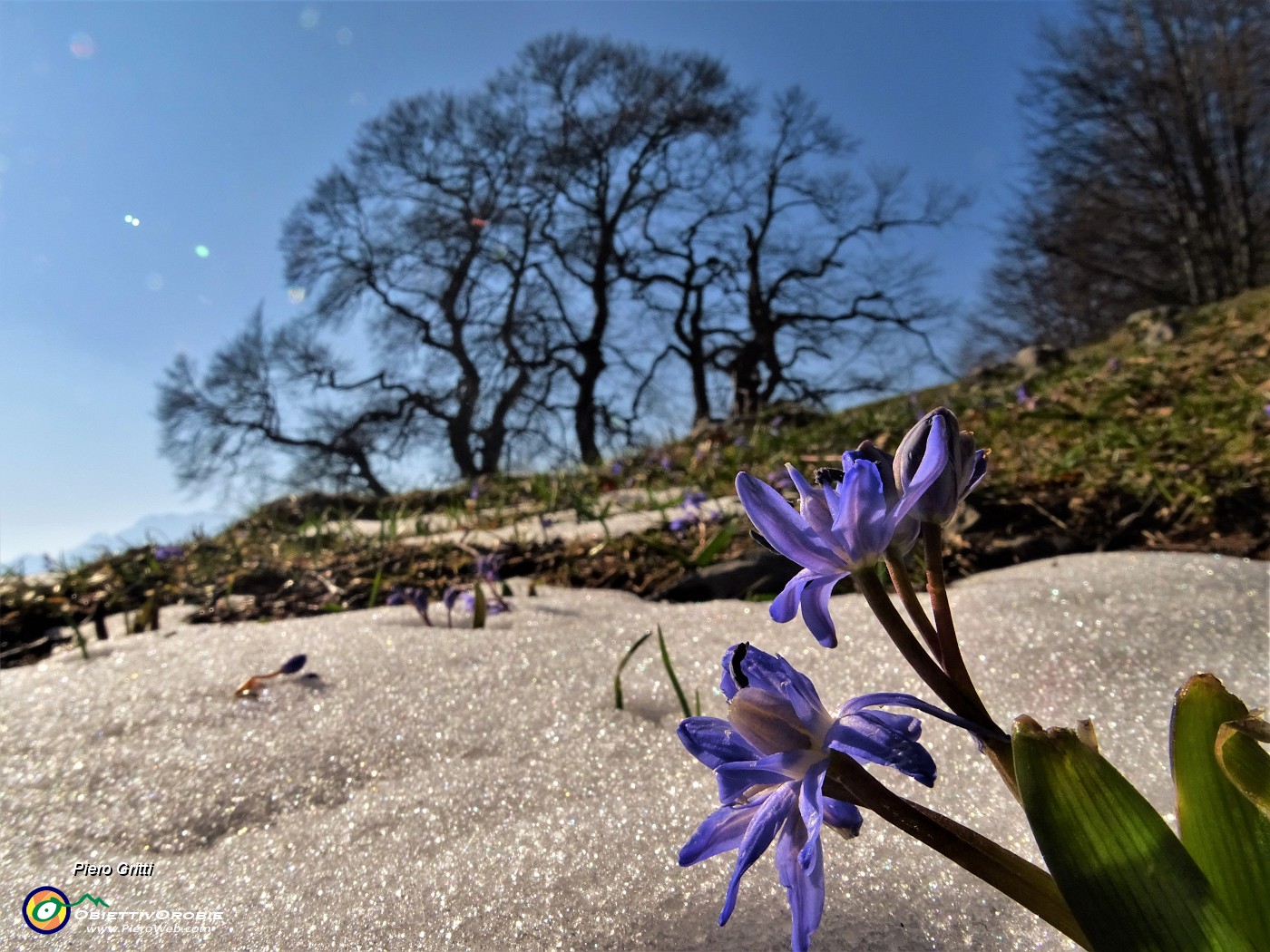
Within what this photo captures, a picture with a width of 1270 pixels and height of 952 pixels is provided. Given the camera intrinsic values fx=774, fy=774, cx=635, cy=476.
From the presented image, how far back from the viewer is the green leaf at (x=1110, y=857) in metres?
0.42

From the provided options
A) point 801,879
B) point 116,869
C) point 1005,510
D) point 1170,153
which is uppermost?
point 1170,153

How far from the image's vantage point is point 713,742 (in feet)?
1.77

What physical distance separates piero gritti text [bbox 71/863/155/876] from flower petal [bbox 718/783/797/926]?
2.86 feet

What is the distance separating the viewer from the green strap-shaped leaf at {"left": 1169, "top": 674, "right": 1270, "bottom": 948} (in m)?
0.46

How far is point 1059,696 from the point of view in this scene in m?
1.16

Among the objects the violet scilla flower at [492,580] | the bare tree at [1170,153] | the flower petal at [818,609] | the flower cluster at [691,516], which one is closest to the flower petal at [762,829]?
the flower petal at [818,609]

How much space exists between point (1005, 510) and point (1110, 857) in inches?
95.2

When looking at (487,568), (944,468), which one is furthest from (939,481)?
(487,568)

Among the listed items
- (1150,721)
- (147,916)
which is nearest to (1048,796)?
(1150,721)

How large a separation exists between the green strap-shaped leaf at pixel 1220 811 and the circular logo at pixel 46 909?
1.09m

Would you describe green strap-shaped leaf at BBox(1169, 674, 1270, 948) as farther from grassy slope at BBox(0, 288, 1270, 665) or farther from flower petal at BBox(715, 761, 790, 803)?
grassy slope at BBox(0, 288, 1270, 665)

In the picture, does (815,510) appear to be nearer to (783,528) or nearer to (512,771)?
(783,528)

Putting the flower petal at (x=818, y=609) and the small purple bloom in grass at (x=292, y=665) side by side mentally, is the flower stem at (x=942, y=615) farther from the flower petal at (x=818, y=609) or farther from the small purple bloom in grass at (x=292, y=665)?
the small purple bloom in grass at (x=292, y=665)

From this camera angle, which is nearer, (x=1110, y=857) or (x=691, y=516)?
(x=1110, y=857)
